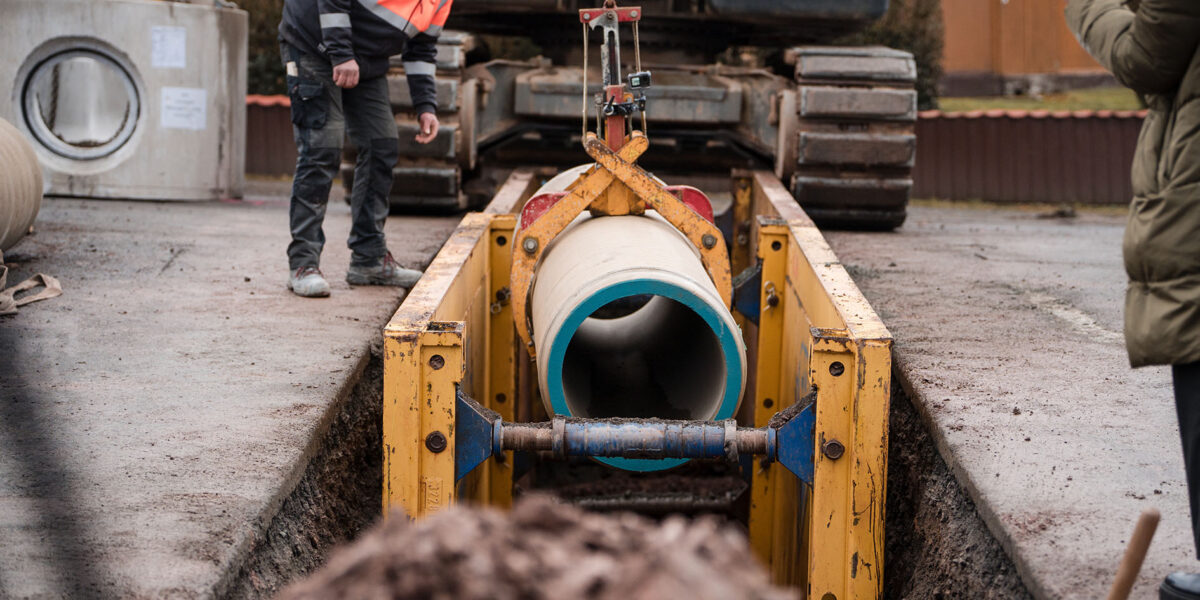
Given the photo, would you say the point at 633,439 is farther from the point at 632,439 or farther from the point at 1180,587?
the point at 1180,587

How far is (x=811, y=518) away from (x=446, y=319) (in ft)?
3.99

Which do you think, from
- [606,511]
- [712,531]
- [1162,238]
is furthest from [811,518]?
[606,511]

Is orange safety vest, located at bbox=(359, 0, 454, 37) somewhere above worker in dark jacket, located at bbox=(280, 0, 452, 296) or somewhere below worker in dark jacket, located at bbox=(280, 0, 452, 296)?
above

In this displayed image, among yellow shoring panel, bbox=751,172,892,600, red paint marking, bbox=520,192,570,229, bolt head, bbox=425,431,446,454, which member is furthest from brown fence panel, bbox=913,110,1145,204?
bolt head, bbox=425,431,446,454

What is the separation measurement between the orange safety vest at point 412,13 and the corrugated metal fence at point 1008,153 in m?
9.58

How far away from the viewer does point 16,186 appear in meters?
5.78

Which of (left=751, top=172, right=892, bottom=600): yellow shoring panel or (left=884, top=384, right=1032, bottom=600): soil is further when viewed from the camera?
(left=751, top=172, right=892, bottom=600): yellow shoring panel

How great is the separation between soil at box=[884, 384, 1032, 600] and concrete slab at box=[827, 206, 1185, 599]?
0.08 m

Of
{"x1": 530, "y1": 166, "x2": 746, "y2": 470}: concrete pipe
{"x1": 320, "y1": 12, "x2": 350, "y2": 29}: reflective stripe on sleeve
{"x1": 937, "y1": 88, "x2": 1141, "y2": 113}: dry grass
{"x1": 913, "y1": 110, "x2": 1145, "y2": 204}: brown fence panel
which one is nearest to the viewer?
{"x1": 530, "y1": 166, "x2": 746, "y2": 470}: concrete pipe

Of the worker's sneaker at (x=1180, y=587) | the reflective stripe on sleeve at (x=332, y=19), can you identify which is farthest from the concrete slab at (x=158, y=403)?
the worker's sneaker at (x=1180, y=587)

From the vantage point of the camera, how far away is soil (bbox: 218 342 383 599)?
3.12 m

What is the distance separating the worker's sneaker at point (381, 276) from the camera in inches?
224

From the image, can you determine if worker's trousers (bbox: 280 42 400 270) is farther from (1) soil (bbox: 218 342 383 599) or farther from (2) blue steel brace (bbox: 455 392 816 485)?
(2) blue steel brace (bbox: 455 392 816 485)

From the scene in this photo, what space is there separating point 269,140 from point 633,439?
40.2 feet
